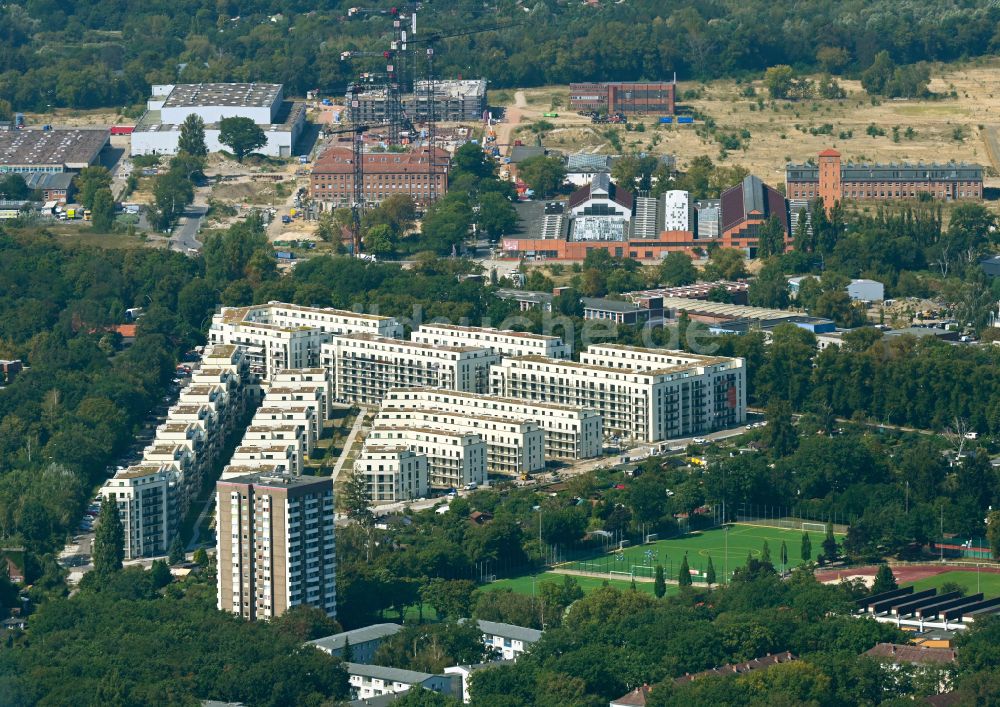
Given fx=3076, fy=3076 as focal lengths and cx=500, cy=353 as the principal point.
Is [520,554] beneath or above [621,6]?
beneath

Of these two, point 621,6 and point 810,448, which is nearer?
point 810,448

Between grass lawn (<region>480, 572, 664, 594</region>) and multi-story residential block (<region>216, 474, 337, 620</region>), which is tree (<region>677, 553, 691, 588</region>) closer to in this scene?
grass lawn (<region>480, 572, 664, 594</region>)

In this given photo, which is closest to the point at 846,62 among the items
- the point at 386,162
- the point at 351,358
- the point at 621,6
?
the point at 621,6

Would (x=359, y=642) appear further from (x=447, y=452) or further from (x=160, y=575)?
(x=447, y=452)

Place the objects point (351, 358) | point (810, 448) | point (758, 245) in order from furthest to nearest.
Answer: point (758, 245), point (351, 358), point (810, 448)

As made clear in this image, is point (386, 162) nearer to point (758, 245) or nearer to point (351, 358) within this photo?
point (758, 245)
